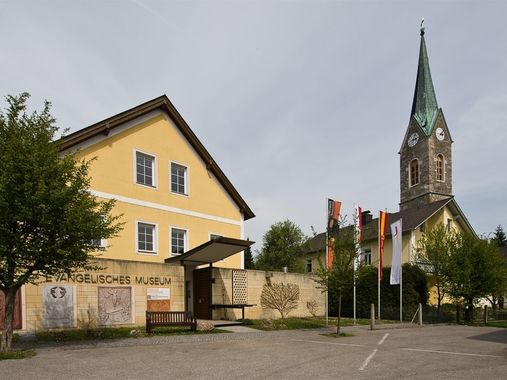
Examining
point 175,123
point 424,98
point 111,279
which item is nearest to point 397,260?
point 175,123

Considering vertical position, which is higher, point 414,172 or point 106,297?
point 414,172

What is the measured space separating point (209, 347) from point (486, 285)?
890 inches

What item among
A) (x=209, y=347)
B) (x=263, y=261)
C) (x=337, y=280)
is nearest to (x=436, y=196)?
(x=263, y=261)

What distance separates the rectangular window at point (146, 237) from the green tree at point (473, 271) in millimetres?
19072

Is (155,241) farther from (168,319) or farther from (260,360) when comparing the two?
(260,360)

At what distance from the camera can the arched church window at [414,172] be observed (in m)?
56.6

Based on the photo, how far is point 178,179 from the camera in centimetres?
2514

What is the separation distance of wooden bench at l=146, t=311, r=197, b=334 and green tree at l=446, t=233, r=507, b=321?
1917 cm

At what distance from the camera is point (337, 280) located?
63.7 feet

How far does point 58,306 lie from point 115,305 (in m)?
2.22

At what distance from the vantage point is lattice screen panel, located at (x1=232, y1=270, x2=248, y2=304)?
22.7 meters

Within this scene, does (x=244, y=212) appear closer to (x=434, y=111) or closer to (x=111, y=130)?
(x=111, y=130)

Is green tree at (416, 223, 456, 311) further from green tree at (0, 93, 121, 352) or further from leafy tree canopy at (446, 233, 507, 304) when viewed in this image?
green tree at (0, 93, 121, 352)

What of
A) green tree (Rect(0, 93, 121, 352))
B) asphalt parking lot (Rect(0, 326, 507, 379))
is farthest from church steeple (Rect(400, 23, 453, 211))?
green tree (Rect(0, 93, 121, 352))
